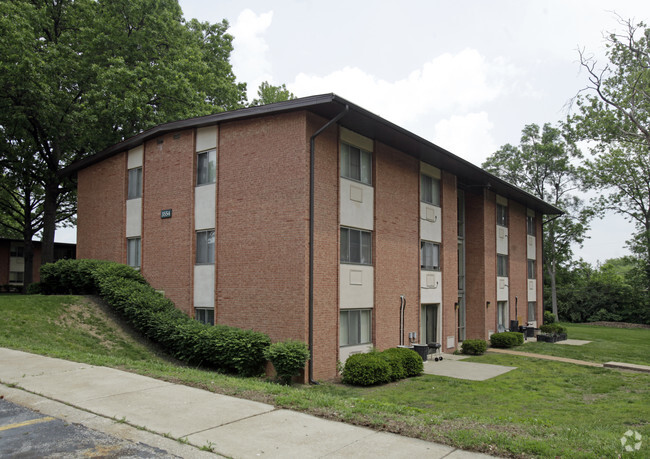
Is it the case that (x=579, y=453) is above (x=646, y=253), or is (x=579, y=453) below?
below

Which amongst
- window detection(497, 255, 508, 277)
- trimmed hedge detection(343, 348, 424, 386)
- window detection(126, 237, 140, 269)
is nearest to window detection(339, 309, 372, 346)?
trimmed hedge detection(343, 348, 424, 386)

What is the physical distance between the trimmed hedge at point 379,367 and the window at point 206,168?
7.44m

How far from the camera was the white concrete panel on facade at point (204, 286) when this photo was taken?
55.7 ft

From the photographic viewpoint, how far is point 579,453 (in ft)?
18.3

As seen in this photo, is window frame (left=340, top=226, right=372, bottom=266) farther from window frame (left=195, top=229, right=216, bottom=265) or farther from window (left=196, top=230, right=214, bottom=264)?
window (left=196, top=230, right=214, bottom=264)

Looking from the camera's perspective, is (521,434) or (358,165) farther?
(358,165)

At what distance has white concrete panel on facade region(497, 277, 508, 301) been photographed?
90.8 ft

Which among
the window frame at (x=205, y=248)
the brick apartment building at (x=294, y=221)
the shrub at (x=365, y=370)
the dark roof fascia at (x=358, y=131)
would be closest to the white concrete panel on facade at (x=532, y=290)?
the dark roof fascia at (x=358, y=131)

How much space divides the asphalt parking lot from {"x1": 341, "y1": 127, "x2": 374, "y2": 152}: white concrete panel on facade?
12.0 metres

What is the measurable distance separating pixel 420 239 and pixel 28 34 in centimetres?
1859

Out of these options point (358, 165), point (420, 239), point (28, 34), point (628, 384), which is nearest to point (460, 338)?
point (420, 239)

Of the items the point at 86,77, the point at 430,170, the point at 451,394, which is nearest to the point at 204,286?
the point at 451,394

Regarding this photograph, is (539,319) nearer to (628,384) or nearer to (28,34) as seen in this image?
(628,384)

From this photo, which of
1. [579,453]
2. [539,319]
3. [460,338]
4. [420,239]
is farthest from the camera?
[539,319]
